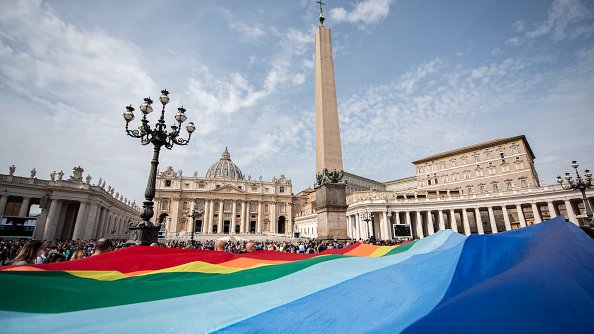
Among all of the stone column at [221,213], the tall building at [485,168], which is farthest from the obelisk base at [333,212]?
the stone column at [221,213]

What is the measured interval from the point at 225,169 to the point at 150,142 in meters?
81.7

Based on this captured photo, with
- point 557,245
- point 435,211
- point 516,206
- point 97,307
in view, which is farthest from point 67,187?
point 516,206

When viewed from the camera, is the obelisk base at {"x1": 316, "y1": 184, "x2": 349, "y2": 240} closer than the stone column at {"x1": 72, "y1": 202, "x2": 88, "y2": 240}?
Yes

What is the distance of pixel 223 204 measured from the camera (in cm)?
6950

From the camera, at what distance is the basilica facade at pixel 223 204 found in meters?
64.5

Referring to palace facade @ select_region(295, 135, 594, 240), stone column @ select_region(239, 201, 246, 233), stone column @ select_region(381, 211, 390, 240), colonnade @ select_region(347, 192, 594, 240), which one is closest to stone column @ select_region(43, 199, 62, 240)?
palace facade @ select_region(295, 135, 594, 240)

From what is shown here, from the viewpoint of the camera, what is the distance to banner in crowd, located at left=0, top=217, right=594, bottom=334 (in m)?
1.23

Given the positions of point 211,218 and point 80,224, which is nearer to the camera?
point 80,224

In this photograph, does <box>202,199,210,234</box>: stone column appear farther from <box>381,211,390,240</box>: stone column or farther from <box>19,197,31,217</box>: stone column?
<box>381,211,390,240</box>: stone column

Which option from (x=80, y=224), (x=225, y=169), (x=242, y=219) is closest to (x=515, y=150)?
(x=242, y=219)

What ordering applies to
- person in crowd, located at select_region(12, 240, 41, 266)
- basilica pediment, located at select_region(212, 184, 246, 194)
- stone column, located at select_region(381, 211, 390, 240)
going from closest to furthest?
person in crowd, located at select_region(12, 240, 41, 266)
stone column, located at select_region(381, 211, 390, 240)
basilica pediment, located at select_region(212, 184, 246, 194)

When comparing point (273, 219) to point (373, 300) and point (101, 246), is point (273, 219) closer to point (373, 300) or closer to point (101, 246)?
point (101, 246)

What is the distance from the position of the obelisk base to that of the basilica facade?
53.0 meters

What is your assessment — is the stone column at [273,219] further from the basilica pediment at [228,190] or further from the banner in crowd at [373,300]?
the banner in crowd at [373,300]
